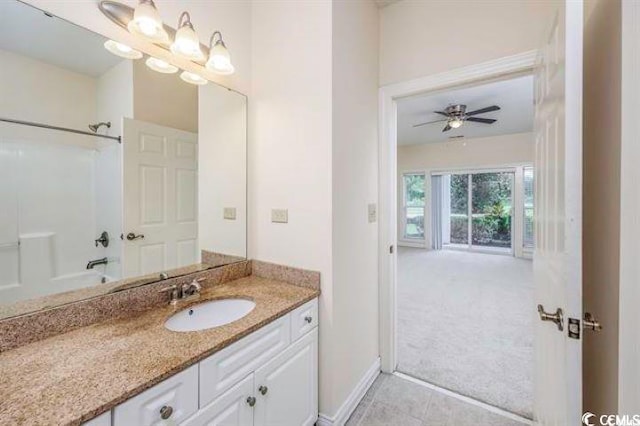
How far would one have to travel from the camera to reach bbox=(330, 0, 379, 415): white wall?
1.61 m

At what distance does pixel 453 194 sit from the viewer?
23.6ft

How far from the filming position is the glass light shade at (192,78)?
156 centimetres

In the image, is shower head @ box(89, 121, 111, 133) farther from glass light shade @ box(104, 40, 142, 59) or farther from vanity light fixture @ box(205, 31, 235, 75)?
vanity light fixture @ box(205, 31, 235, 75)

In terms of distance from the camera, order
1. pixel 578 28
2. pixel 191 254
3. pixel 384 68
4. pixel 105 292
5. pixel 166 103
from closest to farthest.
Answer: pixel 578 28 < pixel 105 292 < pixel 166 103 < pixel 191 254 < pixel 384 68

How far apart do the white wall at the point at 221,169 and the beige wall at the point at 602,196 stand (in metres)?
1.79

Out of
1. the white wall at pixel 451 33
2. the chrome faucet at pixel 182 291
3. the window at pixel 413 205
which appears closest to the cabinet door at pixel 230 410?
the chrome faucet at pixel 182 291

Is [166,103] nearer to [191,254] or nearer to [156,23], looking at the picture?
[156,23]

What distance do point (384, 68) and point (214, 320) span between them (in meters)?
2.11

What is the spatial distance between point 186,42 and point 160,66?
0.21 meters

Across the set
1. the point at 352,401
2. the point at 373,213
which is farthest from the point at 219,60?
the point at 352,401

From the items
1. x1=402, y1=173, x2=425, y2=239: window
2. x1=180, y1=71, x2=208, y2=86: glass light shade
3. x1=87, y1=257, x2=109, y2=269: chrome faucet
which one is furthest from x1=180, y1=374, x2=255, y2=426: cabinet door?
x1=402, y1=173, x2=425, y2=239: window

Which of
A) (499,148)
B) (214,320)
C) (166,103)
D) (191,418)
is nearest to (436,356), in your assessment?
A: (214,320)

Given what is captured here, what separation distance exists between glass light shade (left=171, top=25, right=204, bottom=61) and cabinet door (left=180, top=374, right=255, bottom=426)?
1.58 meters

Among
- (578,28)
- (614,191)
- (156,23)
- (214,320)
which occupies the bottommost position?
(214,320)
